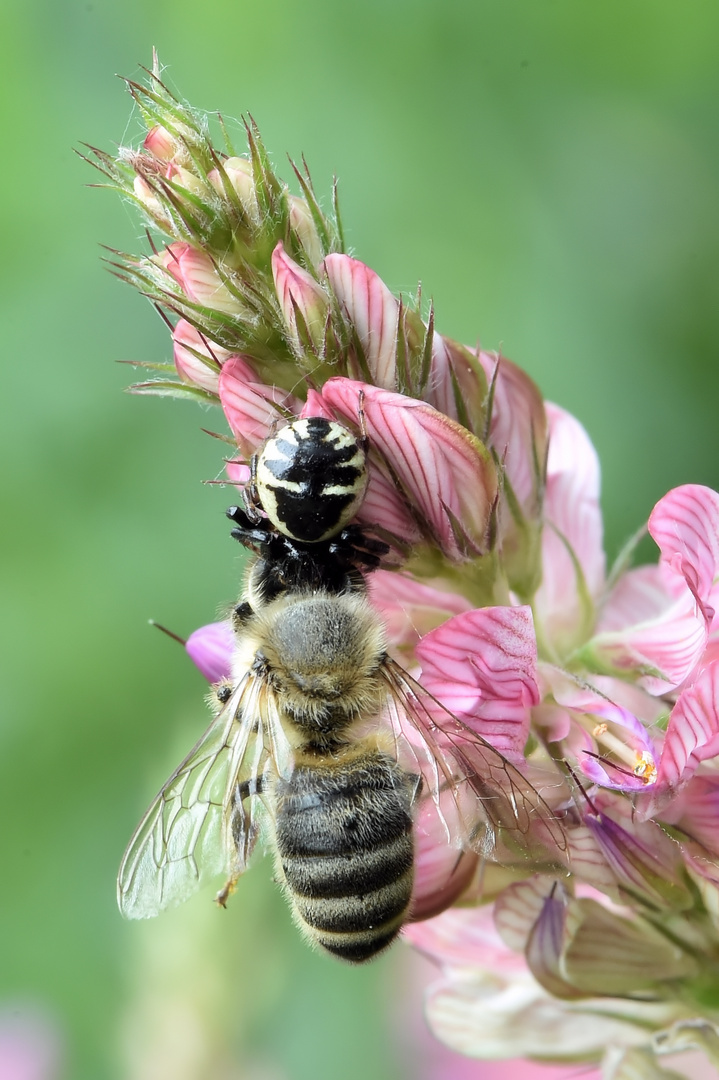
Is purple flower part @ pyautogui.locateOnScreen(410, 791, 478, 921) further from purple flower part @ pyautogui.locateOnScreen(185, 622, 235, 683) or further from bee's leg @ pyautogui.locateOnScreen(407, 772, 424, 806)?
purple flower part @ pyautogui.locateOnScreen(185, 622, 235, 683)

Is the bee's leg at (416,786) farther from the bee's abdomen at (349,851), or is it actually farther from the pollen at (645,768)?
the pollen at (645,768)

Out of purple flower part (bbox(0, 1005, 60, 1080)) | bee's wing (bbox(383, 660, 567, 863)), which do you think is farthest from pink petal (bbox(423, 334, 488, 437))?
purple flower part (bbox(0, 1005, 60, 1080))

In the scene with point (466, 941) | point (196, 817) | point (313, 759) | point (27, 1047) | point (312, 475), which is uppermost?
point (312, 475)

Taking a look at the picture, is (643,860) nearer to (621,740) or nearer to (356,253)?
(621,740)

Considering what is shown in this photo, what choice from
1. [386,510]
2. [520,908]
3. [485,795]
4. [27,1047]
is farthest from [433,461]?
[27,1047]

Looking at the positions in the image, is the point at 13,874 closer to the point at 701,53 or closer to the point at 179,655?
the point at 179,655

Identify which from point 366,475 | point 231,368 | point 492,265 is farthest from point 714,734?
point 492,265

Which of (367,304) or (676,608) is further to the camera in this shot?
(676,608)
